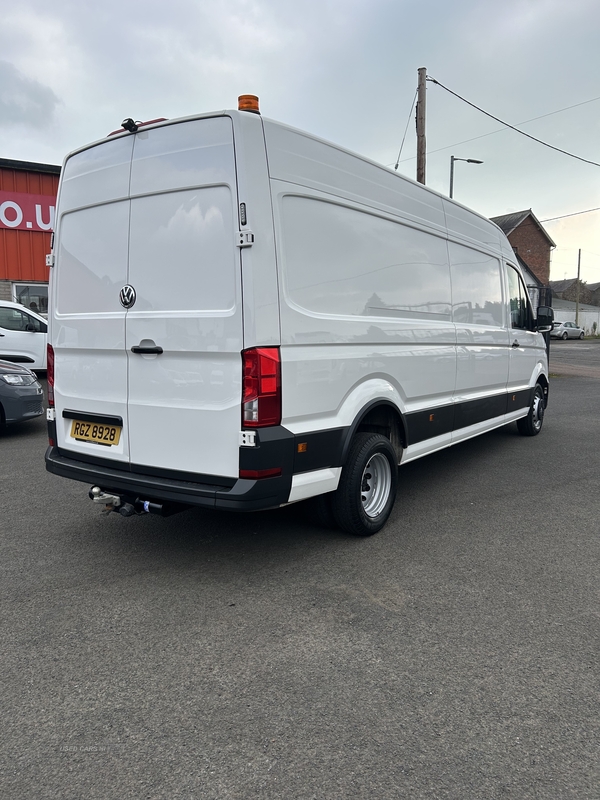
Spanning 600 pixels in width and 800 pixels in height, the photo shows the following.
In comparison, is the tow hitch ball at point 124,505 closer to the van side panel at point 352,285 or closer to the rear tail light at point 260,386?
the rear tail light at point 260,386

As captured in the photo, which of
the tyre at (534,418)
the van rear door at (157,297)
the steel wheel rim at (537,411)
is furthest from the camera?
the steel wheel rim at (537,411)

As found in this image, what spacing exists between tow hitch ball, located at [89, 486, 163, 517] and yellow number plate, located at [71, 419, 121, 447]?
1.05ft

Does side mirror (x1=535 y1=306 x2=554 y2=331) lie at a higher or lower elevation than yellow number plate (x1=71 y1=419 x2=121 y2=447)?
higher

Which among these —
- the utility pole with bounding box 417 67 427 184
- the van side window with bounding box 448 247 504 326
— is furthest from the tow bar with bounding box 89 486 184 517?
the utility pole with bounding box 417 67 427 184

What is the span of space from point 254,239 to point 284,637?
2.07m

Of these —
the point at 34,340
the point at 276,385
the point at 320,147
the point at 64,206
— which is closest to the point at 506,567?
the point at 276,385

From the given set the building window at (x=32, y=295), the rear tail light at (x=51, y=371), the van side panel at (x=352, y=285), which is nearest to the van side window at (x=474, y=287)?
the van side panel at (x=352, y=285)

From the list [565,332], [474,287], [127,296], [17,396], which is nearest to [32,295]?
[17,396]

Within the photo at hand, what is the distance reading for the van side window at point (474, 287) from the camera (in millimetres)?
5621

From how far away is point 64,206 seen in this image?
4199 millimetres

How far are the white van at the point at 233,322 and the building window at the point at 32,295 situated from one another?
14.0 meters

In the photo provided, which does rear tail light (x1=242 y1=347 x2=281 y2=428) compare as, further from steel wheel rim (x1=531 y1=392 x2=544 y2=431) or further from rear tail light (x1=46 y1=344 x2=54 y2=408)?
steel wheel rim (x1=531 y1=392 x2=544 y2=431)

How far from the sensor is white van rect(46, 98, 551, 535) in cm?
335

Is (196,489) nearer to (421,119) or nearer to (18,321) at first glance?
(18,321)
